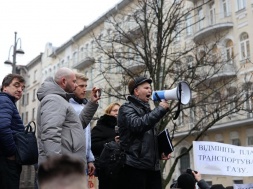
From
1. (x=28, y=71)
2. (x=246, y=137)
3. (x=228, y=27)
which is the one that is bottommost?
(x=246, y=137)

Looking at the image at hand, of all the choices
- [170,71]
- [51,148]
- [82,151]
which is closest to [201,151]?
[82,151]

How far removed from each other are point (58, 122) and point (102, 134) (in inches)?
77.4

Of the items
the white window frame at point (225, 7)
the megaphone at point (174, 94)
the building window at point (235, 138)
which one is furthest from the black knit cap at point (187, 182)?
the white window frame at point (225, 7)

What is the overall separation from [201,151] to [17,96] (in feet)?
9.26

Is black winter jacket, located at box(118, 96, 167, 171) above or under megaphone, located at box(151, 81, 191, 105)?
under

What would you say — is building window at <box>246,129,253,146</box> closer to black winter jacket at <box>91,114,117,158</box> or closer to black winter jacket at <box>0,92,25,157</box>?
black winter jacket at <box>91,114,117,158</box>

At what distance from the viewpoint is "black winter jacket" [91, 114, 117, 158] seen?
19.7ft

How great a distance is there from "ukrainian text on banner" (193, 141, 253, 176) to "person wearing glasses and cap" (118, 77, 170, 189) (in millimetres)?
1490

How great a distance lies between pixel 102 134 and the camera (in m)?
6.07

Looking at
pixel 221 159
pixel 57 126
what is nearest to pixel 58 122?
pixel 57 126

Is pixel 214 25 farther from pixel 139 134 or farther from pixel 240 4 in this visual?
pixel 139 134

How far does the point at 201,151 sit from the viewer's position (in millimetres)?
6066

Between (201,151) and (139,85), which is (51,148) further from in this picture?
(201,151)

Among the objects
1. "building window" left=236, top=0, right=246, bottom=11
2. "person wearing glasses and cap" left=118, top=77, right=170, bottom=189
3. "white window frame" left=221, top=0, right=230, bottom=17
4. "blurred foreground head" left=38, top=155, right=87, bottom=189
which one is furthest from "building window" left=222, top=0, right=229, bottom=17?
"blurred foreground head" left=38, top=155, right=87, bottom=189
